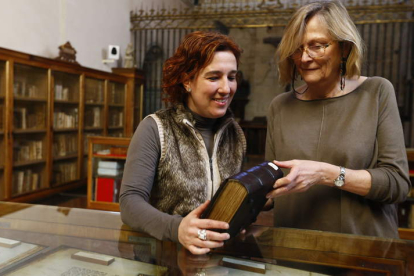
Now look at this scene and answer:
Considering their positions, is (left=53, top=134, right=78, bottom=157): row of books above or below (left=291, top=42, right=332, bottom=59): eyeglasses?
below

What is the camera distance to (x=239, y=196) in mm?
900

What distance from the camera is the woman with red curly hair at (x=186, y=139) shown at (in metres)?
1.29

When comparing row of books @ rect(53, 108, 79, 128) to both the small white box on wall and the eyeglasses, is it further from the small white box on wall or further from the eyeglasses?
the eyeglasses

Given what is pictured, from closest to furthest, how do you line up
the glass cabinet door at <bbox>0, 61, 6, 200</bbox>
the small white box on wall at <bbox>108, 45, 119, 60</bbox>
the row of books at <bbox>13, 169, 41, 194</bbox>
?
the glass cabinet door at <bbox>0, 61, 6, 200</bbox>, the row of books at <bbox>13, 169, 41, 194</bbox>, the small white box on wall at <bbox>108, 45, 119, 60</bbox>

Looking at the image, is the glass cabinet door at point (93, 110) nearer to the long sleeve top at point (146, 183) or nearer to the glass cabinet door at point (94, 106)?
the glass cabinet door at point (94, 106)

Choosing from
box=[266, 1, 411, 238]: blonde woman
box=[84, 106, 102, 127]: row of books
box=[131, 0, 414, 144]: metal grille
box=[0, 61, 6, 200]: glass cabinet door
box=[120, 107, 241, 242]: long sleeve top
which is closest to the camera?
box=[120, 107, 241, 242]: long sleeve top

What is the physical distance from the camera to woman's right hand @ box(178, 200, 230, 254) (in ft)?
3.03

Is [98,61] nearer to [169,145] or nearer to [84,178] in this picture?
[84,178]

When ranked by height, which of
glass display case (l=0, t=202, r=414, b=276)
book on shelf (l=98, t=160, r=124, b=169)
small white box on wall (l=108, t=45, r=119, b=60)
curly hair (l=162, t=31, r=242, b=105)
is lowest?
book on shelf (l=98, t=160, r=124, b=169)

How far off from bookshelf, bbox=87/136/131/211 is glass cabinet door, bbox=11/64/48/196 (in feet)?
3.18

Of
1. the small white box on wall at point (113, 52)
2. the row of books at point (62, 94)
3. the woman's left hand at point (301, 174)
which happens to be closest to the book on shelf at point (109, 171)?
the row of books at point (62, 94)

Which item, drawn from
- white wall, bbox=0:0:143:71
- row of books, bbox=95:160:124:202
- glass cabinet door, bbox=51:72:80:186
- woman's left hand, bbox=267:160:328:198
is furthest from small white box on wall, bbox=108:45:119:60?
woman's left hand, bbox=267:160:328:198

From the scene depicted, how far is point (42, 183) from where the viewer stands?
17.6ft

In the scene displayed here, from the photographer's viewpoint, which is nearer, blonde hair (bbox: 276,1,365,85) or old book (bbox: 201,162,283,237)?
old book (bbox: 201,162,283,237)
